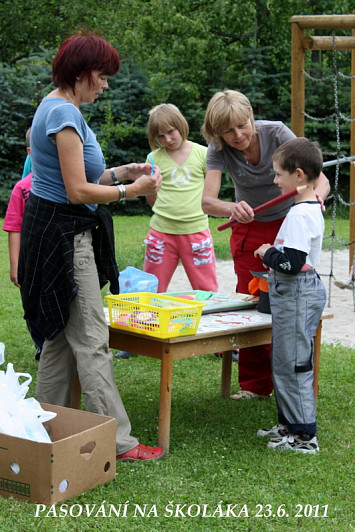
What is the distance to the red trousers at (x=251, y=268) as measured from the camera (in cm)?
447

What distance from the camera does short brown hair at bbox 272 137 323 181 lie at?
3672 mm

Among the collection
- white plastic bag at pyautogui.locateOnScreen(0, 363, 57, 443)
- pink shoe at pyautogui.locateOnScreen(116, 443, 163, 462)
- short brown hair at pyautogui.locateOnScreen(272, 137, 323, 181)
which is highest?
short brown hair at pyautogui.locateOnScreen(272, 137, 323, 181)

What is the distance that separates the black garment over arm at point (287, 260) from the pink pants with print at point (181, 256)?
2.06 meters

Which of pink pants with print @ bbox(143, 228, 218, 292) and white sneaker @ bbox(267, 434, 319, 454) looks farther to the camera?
pink pants with print @ bbox(143, 228, 218, 292)

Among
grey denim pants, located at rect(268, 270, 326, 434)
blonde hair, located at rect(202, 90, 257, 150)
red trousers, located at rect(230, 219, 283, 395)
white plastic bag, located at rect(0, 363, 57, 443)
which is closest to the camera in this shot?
white plastic bag, located at rect(0, 363, 57, 443)

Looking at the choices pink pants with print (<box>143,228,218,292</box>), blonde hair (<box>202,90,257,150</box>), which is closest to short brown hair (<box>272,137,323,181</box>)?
blonde hair (<box>202,90,257,150</box>)

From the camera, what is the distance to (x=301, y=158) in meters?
3.67

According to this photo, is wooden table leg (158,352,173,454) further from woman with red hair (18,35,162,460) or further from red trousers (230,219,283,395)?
red trousers (230,219,283,395)

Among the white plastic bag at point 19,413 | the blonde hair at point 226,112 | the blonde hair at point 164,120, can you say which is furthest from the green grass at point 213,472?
the blonde hair at point 164,120

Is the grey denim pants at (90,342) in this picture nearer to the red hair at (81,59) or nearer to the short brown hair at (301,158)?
the red hair at (81,59)

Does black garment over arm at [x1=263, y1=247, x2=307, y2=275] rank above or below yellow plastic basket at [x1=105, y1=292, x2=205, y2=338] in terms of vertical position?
above

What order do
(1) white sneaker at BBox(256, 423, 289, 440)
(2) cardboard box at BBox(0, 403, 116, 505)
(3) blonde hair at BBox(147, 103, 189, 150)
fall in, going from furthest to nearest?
(3) blonde hair at BBox(147, 103, 189, 150), (1) white sneaker at BBox(256, 423, 289, 440), (2) cardboard box at BBox(0, 403, 116, 505)

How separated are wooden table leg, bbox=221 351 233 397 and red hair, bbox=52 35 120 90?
2036mm

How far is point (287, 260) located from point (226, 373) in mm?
1346
